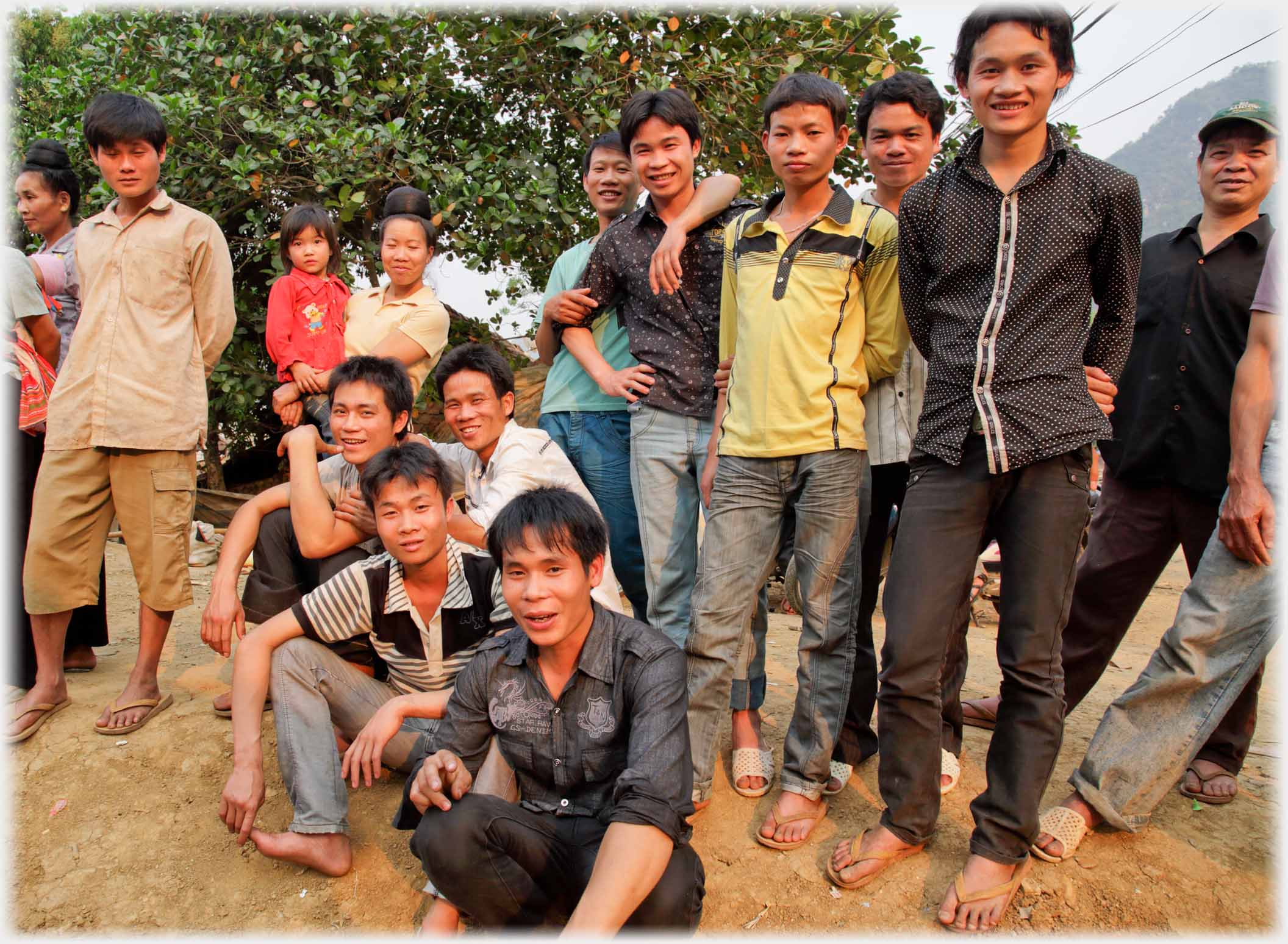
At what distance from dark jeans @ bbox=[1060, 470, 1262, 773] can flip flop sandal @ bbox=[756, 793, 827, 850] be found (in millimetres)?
851

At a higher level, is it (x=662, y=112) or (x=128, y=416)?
(x=662, y=112)

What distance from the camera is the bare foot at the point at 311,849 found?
2.51 meters

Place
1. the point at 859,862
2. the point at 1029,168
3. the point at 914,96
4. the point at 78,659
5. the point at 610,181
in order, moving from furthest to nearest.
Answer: the point at 78,659 < the point at 610,181 < the point at 914,96 < the point at 859,862 < the point at 1029,168

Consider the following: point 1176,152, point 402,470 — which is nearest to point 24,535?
point 402,470

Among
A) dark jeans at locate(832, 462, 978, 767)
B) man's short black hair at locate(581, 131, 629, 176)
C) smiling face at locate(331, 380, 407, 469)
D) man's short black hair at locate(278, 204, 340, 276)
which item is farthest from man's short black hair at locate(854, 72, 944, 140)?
man's short black hair at locate(278, 204, 340, 276)

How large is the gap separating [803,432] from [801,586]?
0.48 meters

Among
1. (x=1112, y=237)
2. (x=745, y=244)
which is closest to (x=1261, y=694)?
(x=1112, y=237)

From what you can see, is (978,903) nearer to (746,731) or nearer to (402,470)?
(746,731)

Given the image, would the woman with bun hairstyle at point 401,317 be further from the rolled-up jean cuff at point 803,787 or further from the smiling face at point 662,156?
the rolled-up jean cuff at point 803,787

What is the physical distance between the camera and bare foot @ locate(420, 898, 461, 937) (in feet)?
7.29

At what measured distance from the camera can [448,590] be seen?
2.78 meters

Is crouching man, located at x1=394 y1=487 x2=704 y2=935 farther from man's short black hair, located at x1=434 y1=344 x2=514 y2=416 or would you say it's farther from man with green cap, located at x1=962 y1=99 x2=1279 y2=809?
man with green cap, located at x1=962 y1=99 x2=1279 y2=809

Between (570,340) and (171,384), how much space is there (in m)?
1.53

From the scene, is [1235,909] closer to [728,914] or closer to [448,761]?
[728,914]
